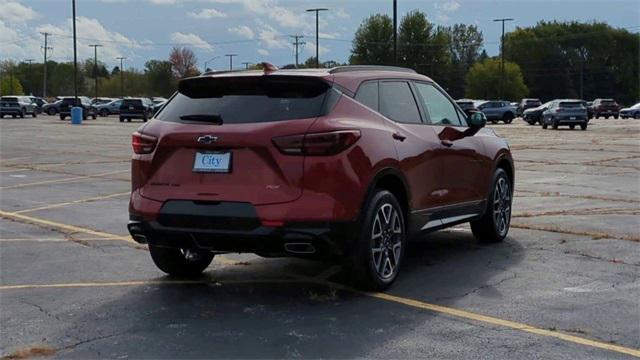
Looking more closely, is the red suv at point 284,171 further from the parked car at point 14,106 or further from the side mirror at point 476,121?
the parked car at point 14,106

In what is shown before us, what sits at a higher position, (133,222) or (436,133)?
A: (436,133)

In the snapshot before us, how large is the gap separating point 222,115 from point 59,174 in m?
11.4

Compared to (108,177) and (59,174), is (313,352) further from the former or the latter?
(59,174)

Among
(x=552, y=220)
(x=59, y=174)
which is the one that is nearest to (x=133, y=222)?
(x=552, y=220)

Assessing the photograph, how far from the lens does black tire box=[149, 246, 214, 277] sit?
6473mm

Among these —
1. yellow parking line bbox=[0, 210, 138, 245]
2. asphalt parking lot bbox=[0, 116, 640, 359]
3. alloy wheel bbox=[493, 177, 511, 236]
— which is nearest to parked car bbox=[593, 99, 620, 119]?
asphalt parking lot bbox=[0, 116, 640, 359]

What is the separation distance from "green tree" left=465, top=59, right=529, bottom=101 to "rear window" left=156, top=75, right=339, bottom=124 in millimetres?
115258

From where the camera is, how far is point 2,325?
521 centimetres

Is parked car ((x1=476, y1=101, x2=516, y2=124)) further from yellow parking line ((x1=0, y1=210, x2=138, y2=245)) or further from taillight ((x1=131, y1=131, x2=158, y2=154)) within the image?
taillight ((x1=131, y1=131, x2=158, y2=154))

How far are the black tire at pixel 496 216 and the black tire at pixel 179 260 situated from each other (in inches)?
114

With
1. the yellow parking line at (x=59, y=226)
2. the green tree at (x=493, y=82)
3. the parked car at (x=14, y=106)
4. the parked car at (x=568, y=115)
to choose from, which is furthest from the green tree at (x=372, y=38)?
the yellow parking line at (x=59, y=226)

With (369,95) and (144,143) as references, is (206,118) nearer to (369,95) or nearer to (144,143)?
(144,143)

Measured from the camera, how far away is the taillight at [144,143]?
5867 mm

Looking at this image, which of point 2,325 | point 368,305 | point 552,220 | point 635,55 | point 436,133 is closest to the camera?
point 2,325
